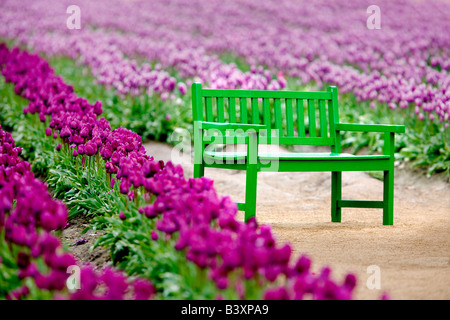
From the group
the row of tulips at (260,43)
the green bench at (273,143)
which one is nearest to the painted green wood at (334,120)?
the green bench at (273,143)

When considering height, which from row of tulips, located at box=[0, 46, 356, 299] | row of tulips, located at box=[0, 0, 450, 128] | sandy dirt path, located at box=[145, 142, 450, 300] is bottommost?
sandy dirt path, located at box=[145, 142, 450, 300]

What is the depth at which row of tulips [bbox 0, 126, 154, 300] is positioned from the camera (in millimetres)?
2251

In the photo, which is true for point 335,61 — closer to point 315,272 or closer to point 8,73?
point 8,73

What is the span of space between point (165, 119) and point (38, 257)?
569 centimetres

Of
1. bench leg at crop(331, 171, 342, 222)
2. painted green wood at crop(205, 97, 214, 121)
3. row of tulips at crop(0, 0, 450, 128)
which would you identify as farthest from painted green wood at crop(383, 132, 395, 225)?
row of tulips at crop(0, 0, 450, 128)

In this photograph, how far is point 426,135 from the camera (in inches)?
295

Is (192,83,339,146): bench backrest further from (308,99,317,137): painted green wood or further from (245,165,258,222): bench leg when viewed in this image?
(245,165,258,222): bench leg

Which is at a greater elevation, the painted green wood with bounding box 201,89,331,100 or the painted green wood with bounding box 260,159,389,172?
the painted green wood with bounding box 201,89,331,100

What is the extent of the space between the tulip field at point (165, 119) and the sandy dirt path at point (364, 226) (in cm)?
20

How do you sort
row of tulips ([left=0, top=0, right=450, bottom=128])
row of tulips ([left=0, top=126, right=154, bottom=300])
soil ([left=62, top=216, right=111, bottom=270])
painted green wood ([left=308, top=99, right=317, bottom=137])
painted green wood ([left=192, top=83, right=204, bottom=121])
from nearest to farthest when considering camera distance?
1. row of tulips ([left=0, top=126, right=154, bottom=300])
2. soil ([left=62, top=216, right=111, bottom=270])
3. painted green wood ([left=192, top=83, right=204, bottom=121])
4. painted green wood ([left=308, top=99, right=317, bottom=137])
5. row of tulips ([left=0, top=0, right=450, bottom=128])

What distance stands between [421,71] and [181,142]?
386 cm

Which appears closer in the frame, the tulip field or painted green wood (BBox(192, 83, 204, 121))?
the tulip field

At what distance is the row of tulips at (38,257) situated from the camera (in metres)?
2.25

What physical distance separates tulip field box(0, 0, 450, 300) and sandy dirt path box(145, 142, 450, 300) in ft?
0.66
